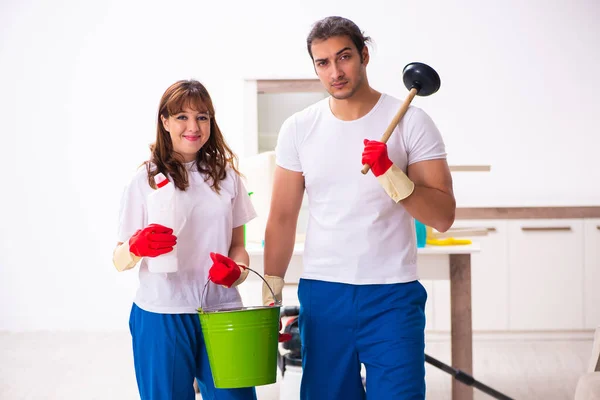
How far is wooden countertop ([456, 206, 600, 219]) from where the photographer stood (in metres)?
4.16

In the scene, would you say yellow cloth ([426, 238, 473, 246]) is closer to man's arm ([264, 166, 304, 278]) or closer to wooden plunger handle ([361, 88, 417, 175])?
man's arm ([264, 166, 304, 278])

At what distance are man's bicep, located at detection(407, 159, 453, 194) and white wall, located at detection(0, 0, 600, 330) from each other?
323cm

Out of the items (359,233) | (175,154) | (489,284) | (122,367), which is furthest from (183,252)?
(489,284)

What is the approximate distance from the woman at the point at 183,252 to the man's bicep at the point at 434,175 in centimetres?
48

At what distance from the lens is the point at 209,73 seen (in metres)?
4.92

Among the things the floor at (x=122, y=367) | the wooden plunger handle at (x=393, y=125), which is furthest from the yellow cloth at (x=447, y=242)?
the wooden plunger handle at (x=393, y=125)

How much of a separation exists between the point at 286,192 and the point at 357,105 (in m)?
0.29

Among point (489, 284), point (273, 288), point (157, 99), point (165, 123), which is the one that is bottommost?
point (489, 284)

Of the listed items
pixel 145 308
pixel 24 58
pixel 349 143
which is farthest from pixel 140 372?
pixel 24 58

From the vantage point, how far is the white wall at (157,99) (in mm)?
4816

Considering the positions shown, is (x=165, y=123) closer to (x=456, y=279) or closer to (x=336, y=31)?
(x=336, y=31)

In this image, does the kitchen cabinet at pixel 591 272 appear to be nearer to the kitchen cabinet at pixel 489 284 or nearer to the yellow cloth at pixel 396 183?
the kitchen cabinet at pixel 489 284

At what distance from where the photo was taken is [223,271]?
1.58 m

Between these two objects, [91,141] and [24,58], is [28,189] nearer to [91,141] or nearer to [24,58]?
[91,141]
